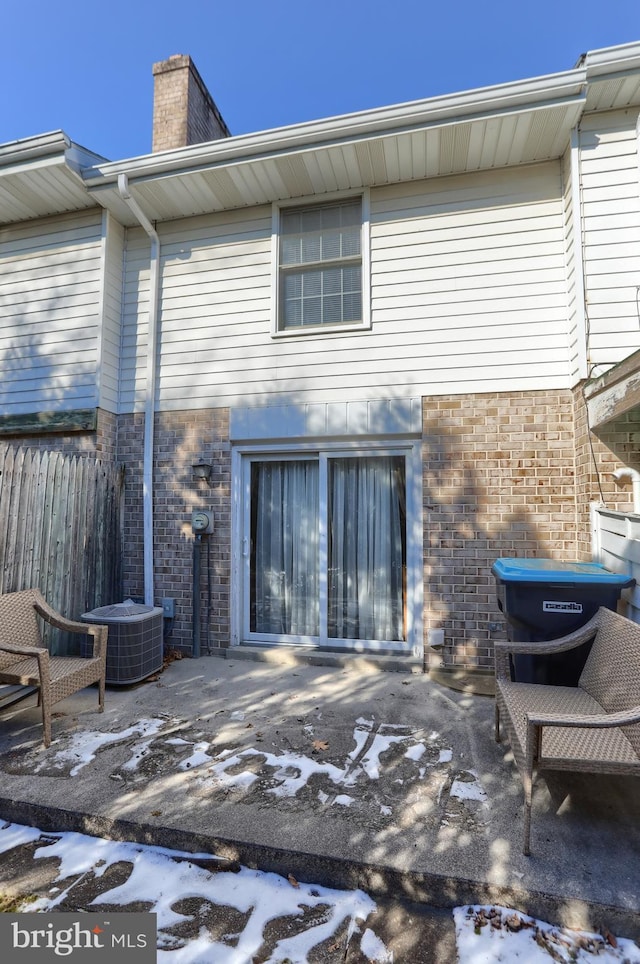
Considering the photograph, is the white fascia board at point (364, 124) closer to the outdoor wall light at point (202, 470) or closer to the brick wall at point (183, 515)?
the brick wall at point (183, 515)

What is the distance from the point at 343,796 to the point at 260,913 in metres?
0.72

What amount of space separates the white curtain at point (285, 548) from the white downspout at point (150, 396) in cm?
113

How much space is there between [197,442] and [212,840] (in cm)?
375

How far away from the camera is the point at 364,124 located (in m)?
4.28

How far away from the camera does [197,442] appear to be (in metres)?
5.18

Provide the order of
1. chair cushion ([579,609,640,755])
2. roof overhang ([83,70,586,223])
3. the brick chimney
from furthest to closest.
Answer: the brick chimney → roof overhang ([83,70,586,223]) → chair cushion ([579,609,640,755])

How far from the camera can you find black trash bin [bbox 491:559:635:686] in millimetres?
2912

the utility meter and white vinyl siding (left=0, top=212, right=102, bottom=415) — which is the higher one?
white vinyl siding (left=0, top=212, right=102, bottom=415)

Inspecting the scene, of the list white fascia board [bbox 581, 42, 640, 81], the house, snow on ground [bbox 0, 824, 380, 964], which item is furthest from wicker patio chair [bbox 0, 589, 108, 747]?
white fascia board [bbox 581, 42, 640, 81]

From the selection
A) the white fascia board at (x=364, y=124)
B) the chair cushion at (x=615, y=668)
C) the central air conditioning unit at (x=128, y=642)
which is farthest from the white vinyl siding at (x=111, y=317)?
the chair cushion at (x=615, y=668)

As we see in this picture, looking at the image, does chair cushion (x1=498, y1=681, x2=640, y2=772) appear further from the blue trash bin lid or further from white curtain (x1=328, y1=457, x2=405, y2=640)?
white curtain (x1=328, y1=457, x2=405, y2=640)

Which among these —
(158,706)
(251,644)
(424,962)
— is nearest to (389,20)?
(251,644)

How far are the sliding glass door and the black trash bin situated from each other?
69.4 inches

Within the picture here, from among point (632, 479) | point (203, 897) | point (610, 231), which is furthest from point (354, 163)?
point (203, 897)
